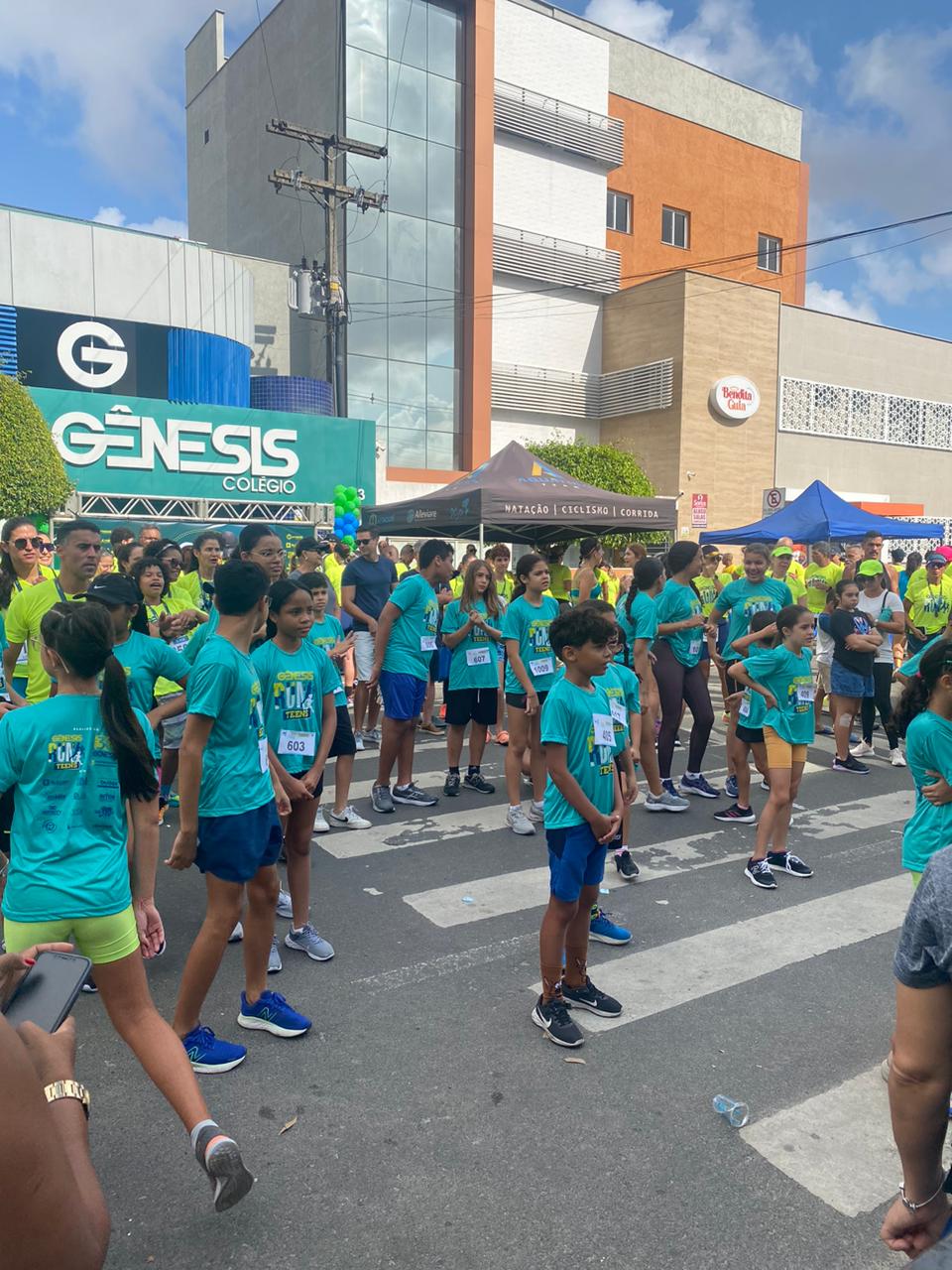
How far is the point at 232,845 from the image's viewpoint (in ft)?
11.3

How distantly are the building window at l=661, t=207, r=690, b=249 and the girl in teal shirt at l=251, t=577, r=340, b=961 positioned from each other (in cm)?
3770

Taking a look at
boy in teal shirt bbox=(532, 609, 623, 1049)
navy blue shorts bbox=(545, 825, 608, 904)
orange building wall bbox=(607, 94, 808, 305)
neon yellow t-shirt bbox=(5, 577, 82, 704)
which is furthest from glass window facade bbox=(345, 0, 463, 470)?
navy blue shorts bbox=(545, 825, 608, 904)

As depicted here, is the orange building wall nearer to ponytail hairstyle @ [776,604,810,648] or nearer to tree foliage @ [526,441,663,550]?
tree foliage @ [526,441,663,550]

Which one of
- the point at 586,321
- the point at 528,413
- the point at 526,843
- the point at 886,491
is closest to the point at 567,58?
the point at 586,321

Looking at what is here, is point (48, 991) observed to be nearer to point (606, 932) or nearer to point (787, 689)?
point (606, 932)

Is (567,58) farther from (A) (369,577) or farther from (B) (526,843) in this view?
(B) (526,843)

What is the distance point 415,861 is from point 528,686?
154 cm

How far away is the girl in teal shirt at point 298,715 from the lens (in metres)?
4.30

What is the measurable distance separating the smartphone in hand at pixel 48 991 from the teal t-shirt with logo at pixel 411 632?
5.13 m

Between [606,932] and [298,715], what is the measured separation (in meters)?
1.90

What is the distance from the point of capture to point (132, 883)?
3104mm

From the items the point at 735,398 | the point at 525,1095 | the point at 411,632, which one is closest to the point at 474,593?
the point at 411,632

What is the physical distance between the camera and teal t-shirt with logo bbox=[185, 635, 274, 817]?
3.40 meters

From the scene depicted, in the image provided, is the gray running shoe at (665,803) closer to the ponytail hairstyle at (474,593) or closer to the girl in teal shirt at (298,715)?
the ponytail hairstyle at (474,593)
